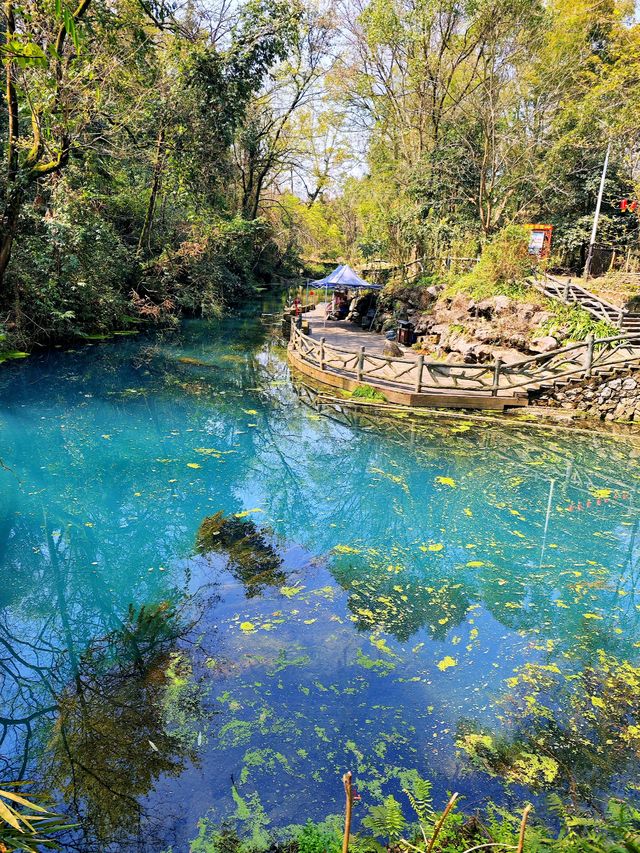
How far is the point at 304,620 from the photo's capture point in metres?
6.34

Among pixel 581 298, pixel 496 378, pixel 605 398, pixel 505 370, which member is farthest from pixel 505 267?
pixel 605 398

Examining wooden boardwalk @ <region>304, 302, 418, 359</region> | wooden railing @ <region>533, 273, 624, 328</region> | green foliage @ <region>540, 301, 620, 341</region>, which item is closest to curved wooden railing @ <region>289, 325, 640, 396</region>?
green foliage @ <region>540, 301, 620, 341</region>

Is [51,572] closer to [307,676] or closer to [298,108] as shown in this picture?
[307,676]

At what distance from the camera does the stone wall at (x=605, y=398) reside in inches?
527

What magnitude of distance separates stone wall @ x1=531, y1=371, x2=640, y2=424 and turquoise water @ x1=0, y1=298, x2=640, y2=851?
129cm

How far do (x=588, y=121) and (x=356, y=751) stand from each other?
24.6 metres


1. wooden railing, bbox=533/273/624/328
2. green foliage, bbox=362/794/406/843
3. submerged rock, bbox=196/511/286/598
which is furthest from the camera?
wooden railing, bbox=533/273/624/328

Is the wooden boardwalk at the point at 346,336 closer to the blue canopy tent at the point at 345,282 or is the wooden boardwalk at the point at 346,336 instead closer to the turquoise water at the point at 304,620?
the blue canopy tent at the point at 345,282

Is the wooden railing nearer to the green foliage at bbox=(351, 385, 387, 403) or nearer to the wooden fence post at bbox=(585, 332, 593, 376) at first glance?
the wooden fence post at bbox=(585, 332, 593, 376)

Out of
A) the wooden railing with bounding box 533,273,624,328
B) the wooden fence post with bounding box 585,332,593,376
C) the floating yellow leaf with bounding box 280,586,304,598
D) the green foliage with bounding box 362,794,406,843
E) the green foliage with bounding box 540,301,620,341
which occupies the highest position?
the wooden railing with bounding box 533,273,624,328

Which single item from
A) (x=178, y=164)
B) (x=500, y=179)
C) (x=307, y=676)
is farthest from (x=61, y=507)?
(x=500, y=179)

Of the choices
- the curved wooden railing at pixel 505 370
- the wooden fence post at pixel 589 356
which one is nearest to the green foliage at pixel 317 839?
the curved wooden railing at pixel 505 370

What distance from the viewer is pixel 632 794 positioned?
4.30m

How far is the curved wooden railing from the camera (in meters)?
13.8
